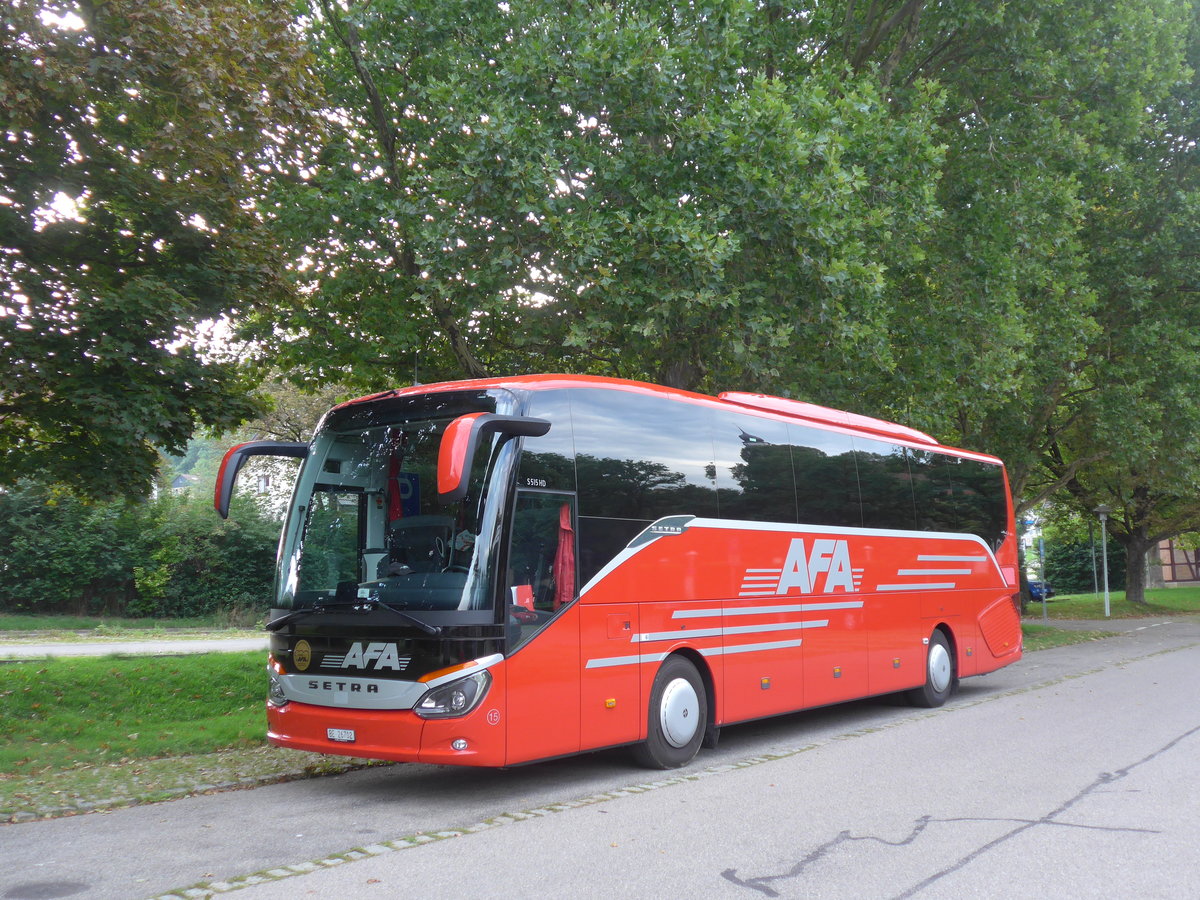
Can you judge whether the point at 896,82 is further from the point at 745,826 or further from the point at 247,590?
the point at 247,590

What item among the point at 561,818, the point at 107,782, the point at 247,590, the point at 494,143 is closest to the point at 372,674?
the point at 561,818

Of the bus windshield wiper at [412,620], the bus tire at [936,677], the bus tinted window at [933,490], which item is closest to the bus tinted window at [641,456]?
the bus windshield wiper at [412,620]

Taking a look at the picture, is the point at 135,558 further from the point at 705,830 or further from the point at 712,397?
the point at 705,830

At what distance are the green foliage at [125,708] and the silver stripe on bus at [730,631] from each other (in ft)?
14.2

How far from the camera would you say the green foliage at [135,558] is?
2988 cm

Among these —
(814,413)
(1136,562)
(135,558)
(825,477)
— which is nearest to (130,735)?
(825,477)

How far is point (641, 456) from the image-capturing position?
9.25 meters

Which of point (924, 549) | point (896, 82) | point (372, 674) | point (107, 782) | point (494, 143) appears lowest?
point (107, 782)

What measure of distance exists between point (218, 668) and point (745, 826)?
1058 cm

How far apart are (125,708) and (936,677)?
10370mm

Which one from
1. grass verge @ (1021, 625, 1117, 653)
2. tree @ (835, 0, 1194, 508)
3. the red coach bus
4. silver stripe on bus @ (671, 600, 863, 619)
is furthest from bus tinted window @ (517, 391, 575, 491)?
grass verge @ (1021, 625, 1117, 653)

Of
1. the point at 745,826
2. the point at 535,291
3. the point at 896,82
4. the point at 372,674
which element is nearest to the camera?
the point at 745,826

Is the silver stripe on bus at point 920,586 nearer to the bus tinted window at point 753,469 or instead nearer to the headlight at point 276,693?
the bus tinted window at point 753,469

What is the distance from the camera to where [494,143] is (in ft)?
42.2
